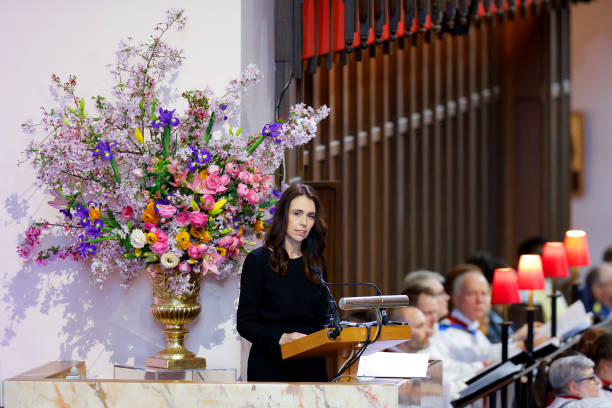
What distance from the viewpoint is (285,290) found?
12.9 ft

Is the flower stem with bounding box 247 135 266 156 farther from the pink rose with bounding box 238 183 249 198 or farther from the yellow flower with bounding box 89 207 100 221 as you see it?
the yellow flower with bounding box 89 207 100 221

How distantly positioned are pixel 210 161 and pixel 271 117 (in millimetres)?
786

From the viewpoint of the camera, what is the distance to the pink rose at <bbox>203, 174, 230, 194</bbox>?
4047 mm

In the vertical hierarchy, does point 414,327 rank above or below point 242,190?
below

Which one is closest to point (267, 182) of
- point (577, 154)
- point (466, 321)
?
point (466, 321)

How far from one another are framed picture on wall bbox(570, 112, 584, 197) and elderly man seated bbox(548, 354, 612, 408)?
5.65 metres

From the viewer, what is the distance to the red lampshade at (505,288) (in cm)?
538

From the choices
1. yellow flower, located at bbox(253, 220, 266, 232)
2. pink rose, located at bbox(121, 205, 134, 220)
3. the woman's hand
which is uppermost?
pink rose, located at bbox(121, 205, 134, 220)

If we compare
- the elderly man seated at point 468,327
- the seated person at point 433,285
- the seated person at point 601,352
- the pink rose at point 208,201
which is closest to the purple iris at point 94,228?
the pink rose at point 208,201

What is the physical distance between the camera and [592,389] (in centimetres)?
492

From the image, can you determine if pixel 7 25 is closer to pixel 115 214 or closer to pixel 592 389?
pixel 115 214

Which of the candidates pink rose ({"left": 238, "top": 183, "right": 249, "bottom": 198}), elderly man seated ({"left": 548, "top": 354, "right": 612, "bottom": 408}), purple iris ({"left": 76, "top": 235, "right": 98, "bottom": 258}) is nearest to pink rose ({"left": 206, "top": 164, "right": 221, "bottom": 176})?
pink rose ({"left": 238, "top": 183, "right": 249, "bottom": 198})

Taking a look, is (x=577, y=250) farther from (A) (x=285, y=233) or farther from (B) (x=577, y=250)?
(A) (x=285, y=233)

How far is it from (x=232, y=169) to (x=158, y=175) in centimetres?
30
